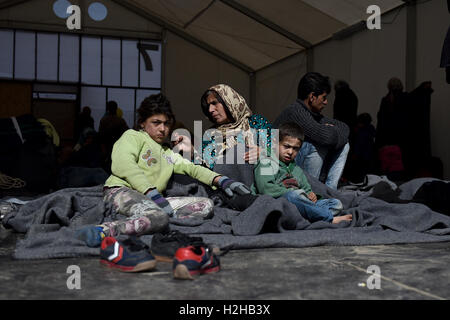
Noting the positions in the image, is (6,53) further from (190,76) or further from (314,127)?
(314,127)

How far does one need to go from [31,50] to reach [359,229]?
10188 mm

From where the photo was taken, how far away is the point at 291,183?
2.56 meters

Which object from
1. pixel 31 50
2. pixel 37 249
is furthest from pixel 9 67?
pixel 37 249

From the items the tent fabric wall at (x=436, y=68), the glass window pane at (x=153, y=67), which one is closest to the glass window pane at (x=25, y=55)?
the glass window pane at (x=153, y=67)

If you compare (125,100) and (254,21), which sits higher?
(254,21)

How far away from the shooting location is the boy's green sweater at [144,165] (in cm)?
226

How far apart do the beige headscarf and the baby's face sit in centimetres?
32

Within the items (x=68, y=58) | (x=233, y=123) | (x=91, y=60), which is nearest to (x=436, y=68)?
(x=233, y=123)

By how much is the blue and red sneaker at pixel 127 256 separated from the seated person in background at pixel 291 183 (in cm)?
111

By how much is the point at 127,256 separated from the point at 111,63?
33.9 feet

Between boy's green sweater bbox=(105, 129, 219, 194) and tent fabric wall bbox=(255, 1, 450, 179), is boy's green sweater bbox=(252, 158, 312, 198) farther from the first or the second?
tent fabric wall bbox=(255, 1, 450, 179)

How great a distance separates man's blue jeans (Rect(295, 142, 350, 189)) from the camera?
3172 millimetres

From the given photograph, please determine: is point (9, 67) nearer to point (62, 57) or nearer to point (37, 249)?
point (62, 57)

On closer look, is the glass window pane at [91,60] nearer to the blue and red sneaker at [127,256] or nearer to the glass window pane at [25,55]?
the glass window pane at [25,55]
